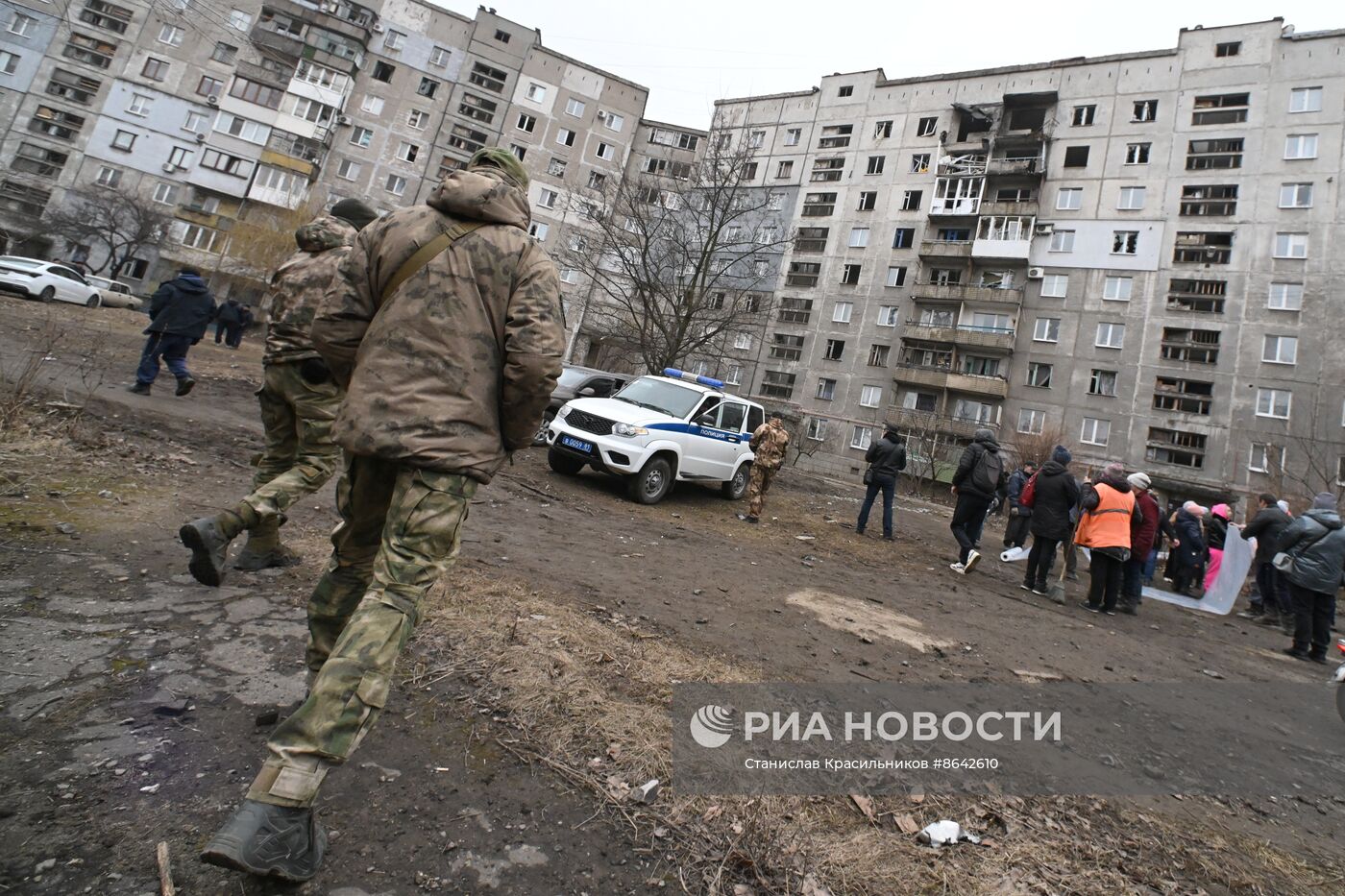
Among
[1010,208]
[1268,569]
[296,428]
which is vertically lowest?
[296,428]

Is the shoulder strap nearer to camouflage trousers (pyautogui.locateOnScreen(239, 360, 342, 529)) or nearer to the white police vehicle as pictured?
camouflage trousers (pyautogui.locateOnScreen(239, 360, 342, 529))

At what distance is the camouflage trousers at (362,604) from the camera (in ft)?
5.05

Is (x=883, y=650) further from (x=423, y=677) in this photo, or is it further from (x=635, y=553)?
(x=423, y=677)

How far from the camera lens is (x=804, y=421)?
39469 millimetres

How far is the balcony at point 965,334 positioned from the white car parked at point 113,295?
41.1 meters

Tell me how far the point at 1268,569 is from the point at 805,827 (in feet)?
40.5

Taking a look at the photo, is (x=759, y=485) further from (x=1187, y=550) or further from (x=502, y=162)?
(x=1187, y=550)

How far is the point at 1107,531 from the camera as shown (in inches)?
306

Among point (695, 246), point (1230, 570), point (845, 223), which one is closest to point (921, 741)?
point (1230, 570)

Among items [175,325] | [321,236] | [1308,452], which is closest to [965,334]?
[1308,452]

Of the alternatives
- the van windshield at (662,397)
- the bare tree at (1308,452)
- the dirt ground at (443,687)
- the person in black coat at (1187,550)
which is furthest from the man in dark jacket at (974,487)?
the bare tree at (1308,452)

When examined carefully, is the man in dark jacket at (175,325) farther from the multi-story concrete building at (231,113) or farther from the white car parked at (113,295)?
the multi-story concrete building at (231,113)

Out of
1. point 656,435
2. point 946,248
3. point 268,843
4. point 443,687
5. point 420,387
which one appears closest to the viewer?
point 268,843

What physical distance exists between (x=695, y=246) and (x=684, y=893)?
866 inches
